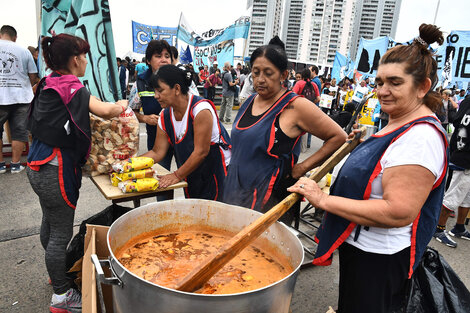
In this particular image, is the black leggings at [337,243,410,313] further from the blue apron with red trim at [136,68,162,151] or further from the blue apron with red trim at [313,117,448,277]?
the blue apron with red trim at [136,68,162,151]

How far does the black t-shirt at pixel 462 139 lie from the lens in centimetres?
360

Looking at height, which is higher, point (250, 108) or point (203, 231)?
point (250, 108)

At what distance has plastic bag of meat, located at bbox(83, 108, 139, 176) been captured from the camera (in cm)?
238

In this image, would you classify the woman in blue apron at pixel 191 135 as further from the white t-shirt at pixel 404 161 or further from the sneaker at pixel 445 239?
the sneaker at pixel 445 239

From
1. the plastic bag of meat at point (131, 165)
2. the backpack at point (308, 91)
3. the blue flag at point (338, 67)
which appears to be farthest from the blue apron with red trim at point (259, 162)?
the blue flag at point (338, 67)

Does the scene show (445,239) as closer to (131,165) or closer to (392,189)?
(392,189)

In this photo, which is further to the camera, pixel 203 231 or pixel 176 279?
pixel 203 231

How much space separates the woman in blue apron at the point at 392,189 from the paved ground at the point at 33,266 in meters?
1.36

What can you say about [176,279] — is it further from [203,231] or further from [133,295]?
[203,231]

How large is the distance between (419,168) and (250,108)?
1240 millimetres

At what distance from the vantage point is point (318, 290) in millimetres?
2891

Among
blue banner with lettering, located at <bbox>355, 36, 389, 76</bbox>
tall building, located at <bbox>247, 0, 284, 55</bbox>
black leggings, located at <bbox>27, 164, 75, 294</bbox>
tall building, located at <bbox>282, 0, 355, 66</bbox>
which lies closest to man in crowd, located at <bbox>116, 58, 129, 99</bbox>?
blue banner with lettering, located at <bbox>355, 36, 389, 76</bbox>

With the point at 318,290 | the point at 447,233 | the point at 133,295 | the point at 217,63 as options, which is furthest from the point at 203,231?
the point at 217,63

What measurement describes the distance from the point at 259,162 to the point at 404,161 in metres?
0.96
